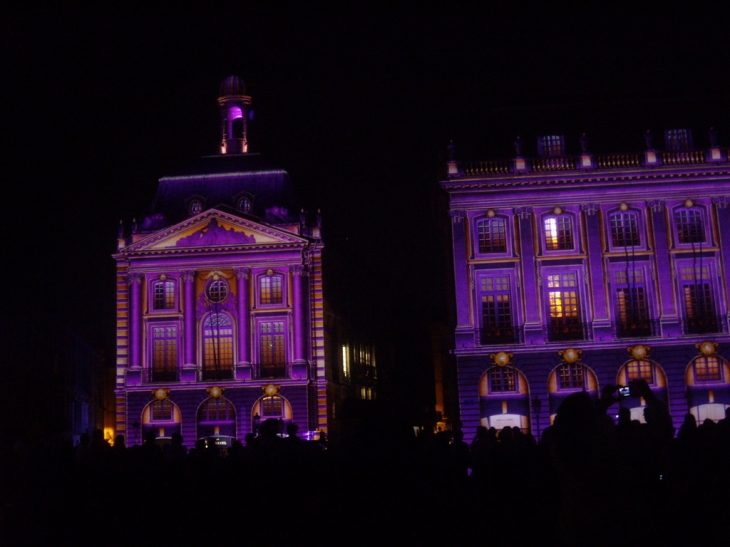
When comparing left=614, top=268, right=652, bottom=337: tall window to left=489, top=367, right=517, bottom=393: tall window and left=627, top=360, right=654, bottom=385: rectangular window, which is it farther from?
left=489, top=367, right=517, bottom=393: tall window

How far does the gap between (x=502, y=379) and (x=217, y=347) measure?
17.3 meters

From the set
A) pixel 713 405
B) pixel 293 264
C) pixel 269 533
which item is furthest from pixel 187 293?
pixel 269 533

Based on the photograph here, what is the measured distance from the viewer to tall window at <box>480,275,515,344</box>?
53.6m

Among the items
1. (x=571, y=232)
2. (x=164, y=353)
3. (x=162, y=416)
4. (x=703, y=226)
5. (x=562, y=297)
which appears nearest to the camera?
(x=562, y=297)

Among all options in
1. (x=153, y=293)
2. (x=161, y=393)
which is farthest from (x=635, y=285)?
(x=153, y=293)

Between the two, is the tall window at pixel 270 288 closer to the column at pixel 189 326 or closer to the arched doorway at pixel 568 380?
the column at pixel 189 326

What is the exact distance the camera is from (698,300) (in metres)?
54.1

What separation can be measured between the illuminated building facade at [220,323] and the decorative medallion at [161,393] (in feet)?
0.21

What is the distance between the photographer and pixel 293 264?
6147cm

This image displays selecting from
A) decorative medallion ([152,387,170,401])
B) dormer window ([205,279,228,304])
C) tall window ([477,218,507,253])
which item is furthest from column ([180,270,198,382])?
tall window ([477,218,507,253])

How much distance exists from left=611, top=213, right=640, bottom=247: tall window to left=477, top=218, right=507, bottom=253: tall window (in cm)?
570

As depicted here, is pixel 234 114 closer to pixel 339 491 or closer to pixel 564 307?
pixel 564 307

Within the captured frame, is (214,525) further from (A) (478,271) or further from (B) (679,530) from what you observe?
(A) (478,271)

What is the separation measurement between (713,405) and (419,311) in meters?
47.6
